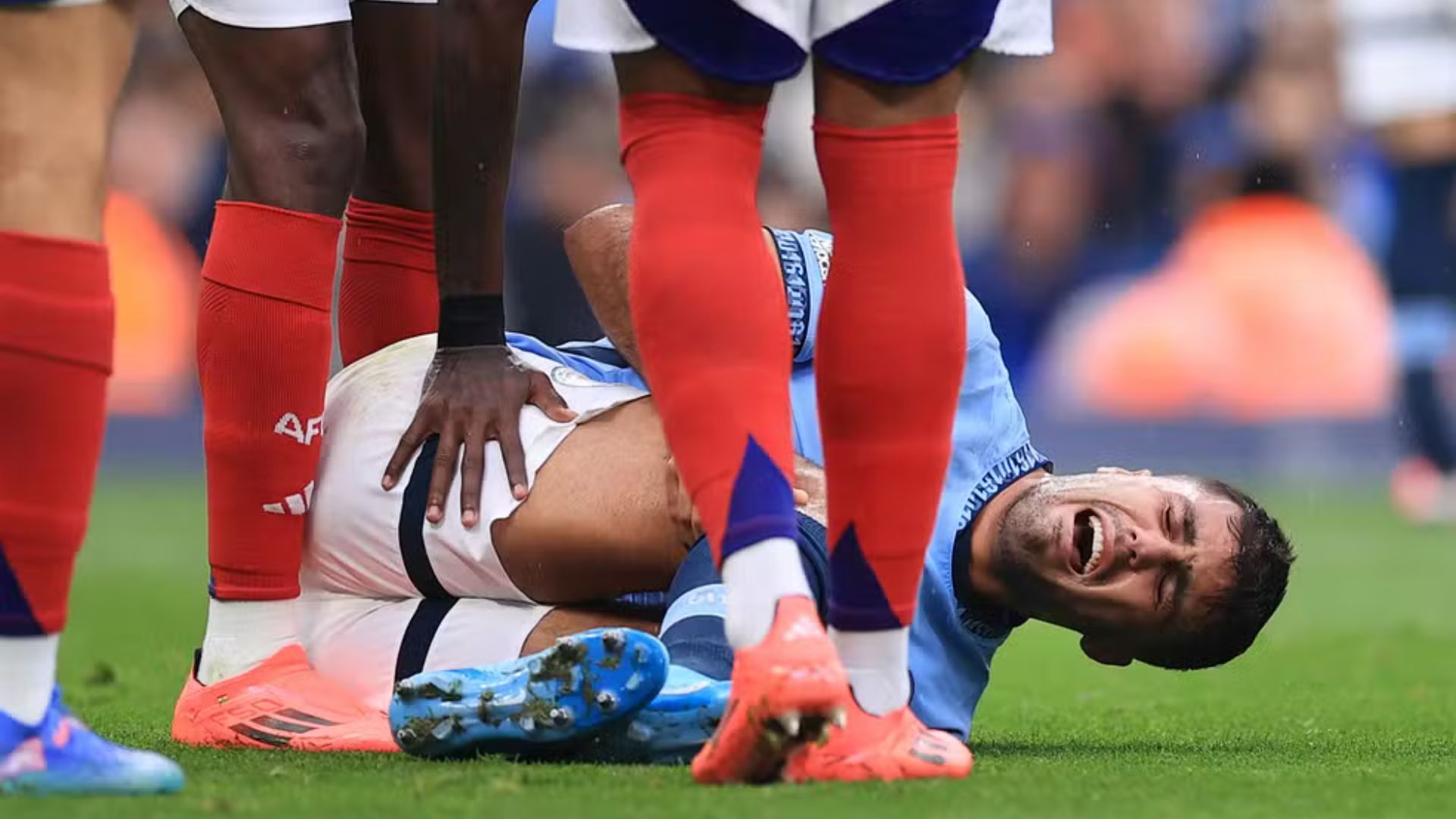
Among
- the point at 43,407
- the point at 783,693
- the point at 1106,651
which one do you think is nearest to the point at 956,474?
the point at 1106,651

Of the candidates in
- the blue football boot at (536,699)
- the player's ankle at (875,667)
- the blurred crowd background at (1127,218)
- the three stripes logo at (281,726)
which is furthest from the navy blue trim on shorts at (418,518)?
the blurred crowd background at (1127,218)

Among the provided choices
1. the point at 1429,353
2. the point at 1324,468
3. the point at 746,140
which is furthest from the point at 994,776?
the point at 1324,468

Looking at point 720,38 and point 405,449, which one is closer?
point 720,38

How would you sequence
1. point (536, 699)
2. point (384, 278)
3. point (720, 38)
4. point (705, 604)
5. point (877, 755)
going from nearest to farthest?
point (720, 38) → point (877, 755) → point (536, 699) → point (705, 604) → point (384, 278)

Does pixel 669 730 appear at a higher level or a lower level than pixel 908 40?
lower

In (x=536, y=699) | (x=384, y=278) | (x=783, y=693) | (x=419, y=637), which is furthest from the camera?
(x=384, y=278)

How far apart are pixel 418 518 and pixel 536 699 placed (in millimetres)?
694

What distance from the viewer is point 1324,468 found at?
10.4 metres

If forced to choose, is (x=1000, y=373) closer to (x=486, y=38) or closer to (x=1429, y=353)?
(x=486, y=38)

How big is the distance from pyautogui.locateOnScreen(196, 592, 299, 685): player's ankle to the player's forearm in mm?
506

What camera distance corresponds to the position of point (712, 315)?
2383 mm

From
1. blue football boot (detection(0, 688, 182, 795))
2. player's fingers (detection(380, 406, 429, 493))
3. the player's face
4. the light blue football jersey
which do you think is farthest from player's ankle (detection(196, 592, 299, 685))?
the player's face

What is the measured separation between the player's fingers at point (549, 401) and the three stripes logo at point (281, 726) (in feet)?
1.76

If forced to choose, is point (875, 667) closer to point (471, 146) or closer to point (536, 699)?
point (536, 699)
